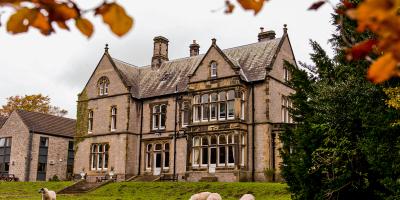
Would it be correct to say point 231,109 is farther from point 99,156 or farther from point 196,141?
point 99,156

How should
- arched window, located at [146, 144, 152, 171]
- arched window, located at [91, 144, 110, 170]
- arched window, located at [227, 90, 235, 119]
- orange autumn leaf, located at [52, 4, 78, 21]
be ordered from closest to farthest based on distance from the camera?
orange autumn leaf, located at [52, 4, 78, 21] → arched window, located at [227, 90, 235, 119] → arched window, located at [146, 144, 152, 171] → arched window, located at [91, 144, 110, 170]

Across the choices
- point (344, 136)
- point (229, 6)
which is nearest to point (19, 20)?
point (229, 6)

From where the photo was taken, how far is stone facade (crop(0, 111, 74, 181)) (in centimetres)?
4781

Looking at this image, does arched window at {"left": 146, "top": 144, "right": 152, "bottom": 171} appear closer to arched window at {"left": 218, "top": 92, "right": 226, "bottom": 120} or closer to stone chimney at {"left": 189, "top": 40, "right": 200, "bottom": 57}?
arched window at {"left": 218, "top": 92, "right": 226, "bottom": 120}

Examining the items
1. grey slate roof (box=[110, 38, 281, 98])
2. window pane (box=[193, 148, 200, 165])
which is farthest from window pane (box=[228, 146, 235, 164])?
grey slate roof (box=[110, 38, 281, 98])

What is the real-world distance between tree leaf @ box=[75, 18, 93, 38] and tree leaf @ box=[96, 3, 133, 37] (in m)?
0.19

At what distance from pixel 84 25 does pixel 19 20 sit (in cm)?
25

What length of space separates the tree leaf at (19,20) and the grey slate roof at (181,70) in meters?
31.5

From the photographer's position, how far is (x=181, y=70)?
39.8 m

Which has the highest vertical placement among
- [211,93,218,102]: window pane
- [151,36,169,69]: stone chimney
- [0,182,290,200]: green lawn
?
[151,36,169,69]: stone chimney

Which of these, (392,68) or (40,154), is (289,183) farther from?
(40,154)

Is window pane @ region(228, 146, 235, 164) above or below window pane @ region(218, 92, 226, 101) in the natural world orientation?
below

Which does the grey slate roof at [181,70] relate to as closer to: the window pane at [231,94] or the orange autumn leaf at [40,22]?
the window pane at [231,94]

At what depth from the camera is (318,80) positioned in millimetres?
17016
